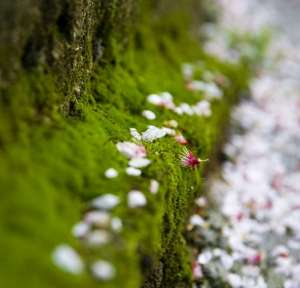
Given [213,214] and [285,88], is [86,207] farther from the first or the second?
[285,88]

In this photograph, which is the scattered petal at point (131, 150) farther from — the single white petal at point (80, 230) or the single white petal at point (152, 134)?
the single white petal at point (80, 230)

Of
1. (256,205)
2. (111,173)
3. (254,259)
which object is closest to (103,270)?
(111,173)

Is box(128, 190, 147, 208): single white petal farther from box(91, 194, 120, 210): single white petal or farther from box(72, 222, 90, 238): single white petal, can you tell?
box(72, 222, 90, 238): single white petal

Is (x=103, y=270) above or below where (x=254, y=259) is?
below

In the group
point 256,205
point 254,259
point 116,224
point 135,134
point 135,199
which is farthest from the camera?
point 256,205

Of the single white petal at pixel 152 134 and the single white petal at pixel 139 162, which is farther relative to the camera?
the single white petal at pixel 152 134

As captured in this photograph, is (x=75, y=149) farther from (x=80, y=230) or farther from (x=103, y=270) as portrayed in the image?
(x=103, y=270)

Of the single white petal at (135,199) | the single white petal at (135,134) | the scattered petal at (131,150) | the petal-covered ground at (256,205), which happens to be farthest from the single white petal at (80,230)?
the petal-covered ground at (256,205)
